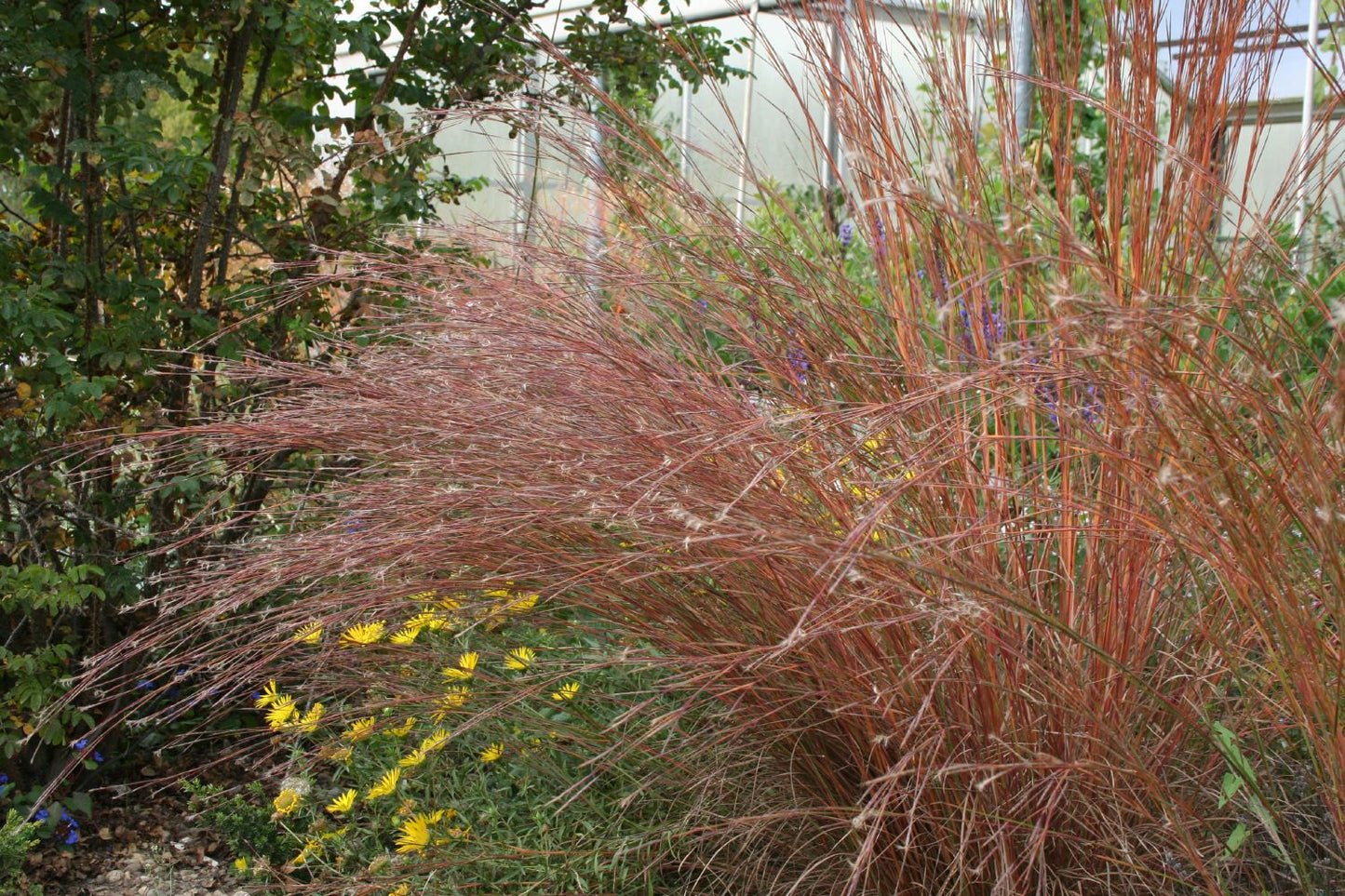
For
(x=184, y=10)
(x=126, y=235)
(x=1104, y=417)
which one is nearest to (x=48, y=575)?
(x=126, y=235)

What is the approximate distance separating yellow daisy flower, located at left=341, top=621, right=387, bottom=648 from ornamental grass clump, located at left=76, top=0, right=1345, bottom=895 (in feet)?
0.07

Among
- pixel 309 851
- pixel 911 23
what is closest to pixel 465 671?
pixel 309 851

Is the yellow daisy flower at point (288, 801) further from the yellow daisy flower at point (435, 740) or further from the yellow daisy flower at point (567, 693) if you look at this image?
the yellow daisy flower at point (567, 693)

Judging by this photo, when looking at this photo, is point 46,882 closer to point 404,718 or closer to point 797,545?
point 404,718

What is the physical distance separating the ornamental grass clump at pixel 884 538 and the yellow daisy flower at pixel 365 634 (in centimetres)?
2

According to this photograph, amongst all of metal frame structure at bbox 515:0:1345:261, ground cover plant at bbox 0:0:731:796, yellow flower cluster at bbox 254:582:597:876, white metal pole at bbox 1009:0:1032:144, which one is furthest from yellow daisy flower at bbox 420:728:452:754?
white metal pole at bbox 1009:0:1032:144

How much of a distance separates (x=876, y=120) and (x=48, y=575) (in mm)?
1785

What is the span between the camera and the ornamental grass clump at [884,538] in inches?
54.2

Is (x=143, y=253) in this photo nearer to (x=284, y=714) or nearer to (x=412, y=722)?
(x=284, y=714)

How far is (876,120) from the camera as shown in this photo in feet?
5.97

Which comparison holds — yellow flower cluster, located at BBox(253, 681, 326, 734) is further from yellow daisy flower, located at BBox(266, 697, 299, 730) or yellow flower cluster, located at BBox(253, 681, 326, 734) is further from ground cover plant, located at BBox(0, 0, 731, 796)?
ground cover plant, located at BBox(0, 0, 731, 796)

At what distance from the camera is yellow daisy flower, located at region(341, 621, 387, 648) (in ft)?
6.43

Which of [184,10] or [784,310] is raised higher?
[184,10]

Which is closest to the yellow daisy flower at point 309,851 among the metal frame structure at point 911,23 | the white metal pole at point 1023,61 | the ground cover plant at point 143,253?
the ground cover plant at point 143,253
